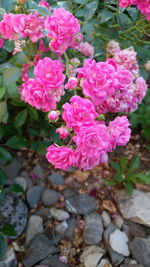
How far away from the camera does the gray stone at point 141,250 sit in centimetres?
171

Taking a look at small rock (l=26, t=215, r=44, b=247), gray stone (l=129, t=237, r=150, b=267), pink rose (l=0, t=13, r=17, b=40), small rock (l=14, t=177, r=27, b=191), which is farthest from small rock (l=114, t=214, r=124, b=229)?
pink rose (l=0, t=13, r=17, b=40)

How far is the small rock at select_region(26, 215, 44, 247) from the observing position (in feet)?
5.86

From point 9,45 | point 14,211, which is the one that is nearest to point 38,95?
point 9,45

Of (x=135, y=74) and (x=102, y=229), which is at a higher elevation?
(x=135, y=74)

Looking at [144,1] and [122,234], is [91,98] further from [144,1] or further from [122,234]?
[122,234]

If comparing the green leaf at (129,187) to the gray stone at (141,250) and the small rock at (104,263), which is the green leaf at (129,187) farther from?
the small rock at (104,263)

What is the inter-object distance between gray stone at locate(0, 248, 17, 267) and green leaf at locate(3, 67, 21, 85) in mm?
805

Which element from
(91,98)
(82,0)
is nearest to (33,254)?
(91,98)

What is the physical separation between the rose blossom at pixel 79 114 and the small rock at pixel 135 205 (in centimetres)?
94

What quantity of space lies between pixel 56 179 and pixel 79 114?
978 mm

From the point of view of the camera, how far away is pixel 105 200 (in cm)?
195

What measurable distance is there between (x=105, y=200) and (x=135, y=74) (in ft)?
2.49

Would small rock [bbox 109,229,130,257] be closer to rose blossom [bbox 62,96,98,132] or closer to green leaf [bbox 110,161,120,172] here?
green leaf [bbox 110,161,120,172]

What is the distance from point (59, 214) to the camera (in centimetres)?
186
